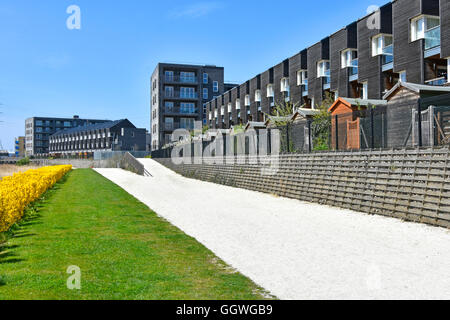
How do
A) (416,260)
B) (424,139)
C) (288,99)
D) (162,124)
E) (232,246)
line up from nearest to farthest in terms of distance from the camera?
(416,260), (232,246), (424,139), (288,99), (162,124)

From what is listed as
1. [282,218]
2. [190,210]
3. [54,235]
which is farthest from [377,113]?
[54,235]

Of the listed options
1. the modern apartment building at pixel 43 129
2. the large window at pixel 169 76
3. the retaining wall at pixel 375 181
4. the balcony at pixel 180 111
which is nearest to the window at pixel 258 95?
the balcony at pixel 180 111

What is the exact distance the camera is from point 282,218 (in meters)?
11.6

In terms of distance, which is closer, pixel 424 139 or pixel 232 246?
pixel 232 246

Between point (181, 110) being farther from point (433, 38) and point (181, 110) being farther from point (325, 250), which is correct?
point (325, 250)

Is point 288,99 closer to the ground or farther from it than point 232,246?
farther from it

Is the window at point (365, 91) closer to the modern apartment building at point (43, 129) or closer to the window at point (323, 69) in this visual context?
the window at point (323, 69)

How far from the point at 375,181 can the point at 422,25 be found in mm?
16220

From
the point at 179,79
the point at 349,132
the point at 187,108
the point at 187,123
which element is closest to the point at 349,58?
the point at 349,132

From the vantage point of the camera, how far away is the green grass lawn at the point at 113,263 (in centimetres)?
Result: 500

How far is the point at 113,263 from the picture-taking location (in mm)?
6379

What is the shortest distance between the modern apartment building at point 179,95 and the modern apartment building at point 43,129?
297ft
